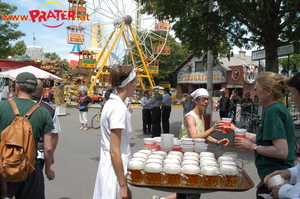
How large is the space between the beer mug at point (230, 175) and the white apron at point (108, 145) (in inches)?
34.0

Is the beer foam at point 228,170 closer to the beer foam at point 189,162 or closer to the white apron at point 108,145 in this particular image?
the beer foam at point 189,162

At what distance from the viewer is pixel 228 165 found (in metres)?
2.31

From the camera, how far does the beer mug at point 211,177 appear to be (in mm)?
2193

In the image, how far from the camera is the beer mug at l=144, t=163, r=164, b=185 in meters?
2.22

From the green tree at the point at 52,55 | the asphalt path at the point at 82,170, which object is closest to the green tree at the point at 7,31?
the asphalt path at the point at 82,170

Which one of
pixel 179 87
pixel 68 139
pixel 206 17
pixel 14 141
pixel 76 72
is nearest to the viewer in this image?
pixel 14 141

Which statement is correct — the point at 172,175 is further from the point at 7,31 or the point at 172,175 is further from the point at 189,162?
the point at 7,31

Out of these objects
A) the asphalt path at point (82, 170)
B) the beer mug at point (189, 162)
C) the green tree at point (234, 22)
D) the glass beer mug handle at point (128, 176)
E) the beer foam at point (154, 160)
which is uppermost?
the green tree at point (234, 22)

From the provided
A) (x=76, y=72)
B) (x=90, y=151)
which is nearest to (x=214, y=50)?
(x=90, y=151)

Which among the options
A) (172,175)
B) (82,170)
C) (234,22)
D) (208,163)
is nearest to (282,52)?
(234,22)

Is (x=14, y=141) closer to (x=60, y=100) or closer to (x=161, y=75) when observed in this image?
(x=60, y=100)

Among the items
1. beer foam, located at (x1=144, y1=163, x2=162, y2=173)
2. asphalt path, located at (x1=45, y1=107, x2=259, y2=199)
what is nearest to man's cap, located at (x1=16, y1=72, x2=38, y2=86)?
beer foam, located at (x1=144, y1=163, x2=162, y2=173)

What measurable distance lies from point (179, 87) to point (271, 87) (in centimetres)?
4130

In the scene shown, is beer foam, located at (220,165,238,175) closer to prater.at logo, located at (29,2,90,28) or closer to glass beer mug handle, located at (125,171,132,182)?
glass beer mug handle, located at (125,171,132,182)
